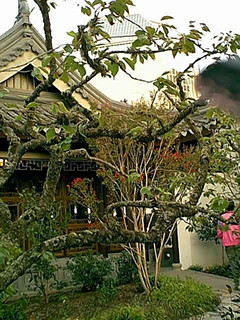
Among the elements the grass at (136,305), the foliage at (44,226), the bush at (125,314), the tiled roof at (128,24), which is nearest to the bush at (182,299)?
the grass at (136,305)

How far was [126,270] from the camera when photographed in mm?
6434

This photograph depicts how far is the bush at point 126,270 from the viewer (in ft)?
21.0

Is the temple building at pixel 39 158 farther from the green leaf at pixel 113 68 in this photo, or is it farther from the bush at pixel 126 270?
the green leaf at pixel 113 68

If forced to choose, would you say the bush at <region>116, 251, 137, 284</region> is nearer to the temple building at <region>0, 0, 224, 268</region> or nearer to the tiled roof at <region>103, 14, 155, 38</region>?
the temple building at <region>0, 0, 224, 268</region>

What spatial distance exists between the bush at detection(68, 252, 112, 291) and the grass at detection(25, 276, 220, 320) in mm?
191

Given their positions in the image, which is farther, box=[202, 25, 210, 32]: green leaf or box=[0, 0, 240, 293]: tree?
box=[202, 25, 210, 32]: green leaf

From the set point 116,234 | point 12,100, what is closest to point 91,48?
point 116,234

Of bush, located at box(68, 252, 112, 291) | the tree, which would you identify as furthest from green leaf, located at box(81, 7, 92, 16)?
bush, located at box(68, 252, 112, 291)

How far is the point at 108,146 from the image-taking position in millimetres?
5734

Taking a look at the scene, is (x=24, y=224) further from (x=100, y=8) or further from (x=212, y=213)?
(x=100, y=8)

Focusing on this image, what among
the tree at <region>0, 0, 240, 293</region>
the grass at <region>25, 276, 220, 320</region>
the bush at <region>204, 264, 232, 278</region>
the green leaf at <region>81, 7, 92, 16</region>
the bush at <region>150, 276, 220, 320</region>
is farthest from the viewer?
the bush at <region>204, 264, 232, 278</region>

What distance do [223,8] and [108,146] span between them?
4008mm

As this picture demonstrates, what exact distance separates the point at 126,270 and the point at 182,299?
145cm

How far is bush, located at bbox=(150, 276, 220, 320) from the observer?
497 centimetres
